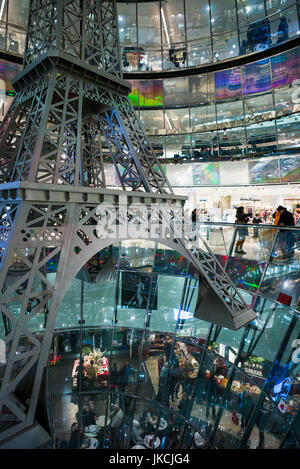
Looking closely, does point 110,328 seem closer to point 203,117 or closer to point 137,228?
point 137,228

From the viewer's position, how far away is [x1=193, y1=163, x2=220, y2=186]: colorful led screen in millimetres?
18766

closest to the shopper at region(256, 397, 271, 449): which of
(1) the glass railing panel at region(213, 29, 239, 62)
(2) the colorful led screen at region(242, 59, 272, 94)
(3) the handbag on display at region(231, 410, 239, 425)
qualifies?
(3) the handbag on display at region(231, 410, 239, 425)

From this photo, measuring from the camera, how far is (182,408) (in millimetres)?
11961

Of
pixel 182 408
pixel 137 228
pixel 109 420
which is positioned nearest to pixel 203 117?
pixel 137 228

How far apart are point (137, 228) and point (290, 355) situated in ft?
18.3

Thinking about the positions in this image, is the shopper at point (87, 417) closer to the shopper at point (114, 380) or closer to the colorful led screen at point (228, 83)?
the shopper at point (114, 380)

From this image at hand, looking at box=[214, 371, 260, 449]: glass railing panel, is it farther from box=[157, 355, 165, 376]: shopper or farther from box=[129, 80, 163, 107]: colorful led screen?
box=[129, 80, 163, 107]: colorful led screen

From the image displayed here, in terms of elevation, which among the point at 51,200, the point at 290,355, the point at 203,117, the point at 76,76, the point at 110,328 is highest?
the point at 203,117

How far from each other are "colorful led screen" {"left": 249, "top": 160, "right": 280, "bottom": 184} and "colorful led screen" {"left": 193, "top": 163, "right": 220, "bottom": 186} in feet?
7.59

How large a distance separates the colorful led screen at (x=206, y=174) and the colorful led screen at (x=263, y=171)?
2312 mm

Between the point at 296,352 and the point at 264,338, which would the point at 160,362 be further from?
the point at 296,352

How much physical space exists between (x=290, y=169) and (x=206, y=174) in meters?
5.39

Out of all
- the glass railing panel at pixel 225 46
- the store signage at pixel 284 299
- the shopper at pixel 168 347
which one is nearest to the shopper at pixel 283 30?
the glass railing panel at pixel 225 46

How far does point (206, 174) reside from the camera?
746 inches
